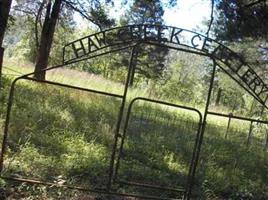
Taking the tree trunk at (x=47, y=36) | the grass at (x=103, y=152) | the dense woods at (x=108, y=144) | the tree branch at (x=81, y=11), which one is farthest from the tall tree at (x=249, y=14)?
the tree trunk at (x=47, y=36)

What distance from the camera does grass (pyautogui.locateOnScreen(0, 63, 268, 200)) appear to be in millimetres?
6719

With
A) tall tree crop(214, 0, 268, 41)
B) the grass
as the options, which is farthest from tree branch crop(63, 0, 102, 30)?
tall tree crop(214, 0, 268, 41)

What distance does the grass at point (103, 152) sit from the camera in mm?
6719

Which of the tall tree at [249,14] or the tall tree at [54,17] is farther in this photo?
the tall tree at [54,17]

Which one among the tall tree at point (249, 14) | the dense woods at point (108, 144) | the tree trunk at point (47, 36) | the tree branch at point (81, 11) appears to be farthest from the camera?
the tree trunk at point (47, 36)

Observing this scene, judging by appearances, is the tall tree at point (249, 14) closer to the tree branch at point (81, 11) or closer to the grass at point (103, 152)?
the grass at point (103, 152)

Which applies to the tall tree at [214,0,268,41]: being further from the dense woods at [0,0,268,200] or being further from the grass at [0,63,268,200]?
the grass at [0,63,268,200]

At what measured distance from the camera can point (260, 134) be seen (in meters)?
14.7

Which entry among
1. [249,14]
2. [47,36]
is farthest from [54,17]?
[249,14]

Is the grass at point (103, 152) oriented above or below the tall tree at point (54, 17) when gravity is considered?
below

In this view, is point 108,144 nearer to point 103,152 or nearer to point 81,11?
point 103,152

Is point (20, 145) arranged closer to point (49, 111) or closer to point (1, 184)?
point (1, 184)

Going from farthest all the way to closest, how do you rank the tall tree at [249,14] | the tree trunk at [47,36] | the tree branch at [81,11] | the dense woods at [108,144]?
the tree trunk at [47,36]
the tree branch at [81,11]
the tall tree at [249,14]
the dense woods at [108,144]

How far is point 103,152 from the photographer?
809 centimetres
